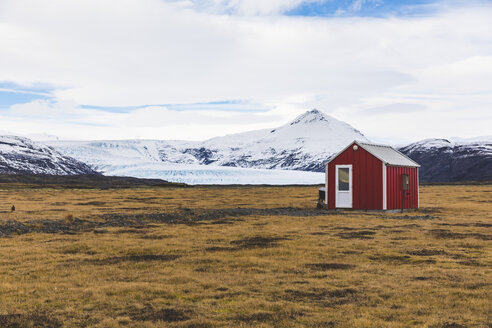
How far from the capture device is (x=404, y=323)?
9875 mm

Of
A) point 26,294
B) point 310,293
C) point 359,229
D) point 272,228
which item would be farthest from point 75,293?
point 359,229

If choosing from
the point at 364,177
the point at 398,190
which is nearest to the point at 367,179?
the point at 364,177

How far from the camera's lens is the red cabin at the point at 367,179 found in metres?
38.2

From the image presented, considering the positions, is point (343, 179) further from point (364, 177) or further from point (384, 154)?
point (384, 154)

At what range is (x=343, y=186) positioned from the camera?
40250mm

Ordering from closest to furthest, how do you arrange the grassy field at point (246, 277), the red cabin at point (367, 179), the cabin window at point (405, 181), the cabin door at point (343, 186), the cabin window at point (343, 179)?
1. the grassy field at point (246, 277)
2. the red cabin at point (367, 179)
3. the cabin door at point (343, 186)
4. the cabin window at point (343, 179)
5. the cabin window at point (405, 181)

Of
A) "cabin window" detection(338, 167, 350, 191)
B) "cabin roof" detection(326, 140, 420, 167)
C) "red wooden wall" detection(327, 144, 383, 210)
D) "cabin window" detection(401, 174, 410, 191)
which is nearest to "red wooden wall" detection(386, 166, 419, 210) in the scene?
"cabin window" detection(401, 174, 410, 191)

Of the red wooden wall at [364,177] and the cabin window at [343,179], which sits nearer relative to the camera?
the red wooden wall at [364,177]

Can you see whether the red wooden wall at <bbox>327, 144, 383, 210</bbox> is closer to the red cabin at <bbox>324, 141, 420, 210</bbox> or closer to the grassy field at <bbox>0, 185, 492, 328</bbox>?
the red cabin at <bbox>324, 141, 420, 210</bbox>

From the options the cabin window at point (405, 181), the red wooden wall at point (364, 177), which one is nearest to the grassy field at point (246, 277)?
the red wooden wall at point (364, 177)

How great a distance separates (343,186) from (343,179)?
590mm

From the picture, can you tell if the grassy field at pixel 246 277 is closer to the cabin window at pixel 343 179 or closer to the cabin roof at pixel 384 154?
the cabin roof at pixel 384 154

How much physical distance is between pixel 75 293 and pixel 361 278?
315 inches

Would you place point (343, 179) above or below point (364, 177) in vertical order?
below
